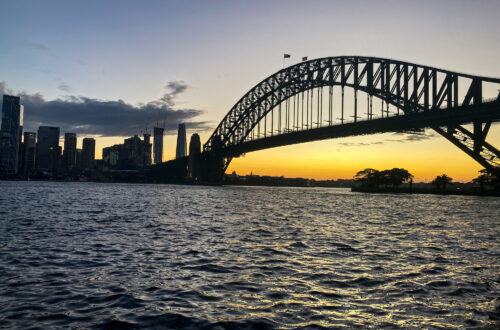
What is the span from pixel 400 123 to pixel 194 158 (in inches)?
3920

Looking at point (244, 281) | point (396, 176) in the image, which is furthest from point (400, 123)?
point (396, 176)

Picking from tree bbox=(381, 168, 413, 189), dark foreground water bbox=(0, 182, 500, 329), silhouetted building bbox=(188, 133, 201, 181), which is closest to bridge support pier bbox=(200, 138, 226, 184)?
silhouetted building bbox=(188, 133, 201, 181)

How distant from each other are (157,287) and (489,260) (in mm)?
11667

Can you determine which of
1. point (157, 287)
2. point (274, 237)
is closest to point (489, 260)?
point (274, 237)

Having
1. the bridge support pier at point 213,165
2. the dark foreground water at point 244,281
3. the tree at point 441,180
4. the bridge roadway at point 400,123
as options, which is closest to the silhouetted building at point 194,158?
the bridge support pier at point 213,165

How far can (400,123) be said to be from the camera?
71688 millimetres

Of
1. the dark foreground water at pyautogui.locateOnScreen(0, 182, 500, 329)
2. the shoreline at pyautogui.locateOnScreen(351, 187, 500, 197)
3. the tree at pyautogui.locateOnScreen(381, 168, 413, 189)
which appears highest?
the tree at pyautogui.locateOnScreen(381, 168, 413, 189)

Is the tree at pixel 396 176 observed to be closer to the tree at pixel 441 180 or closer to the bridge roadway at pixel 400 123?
the tree at pixel 441 180

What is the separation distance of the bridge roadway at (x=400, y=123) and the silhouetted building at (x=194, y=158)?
55.4m

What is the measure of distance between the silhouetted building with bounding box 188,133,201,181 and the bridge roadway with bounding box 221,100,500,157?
182ft

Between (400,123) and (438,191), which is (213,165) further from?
(400,123)

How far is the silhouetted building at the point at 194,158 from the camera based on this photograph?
157 meters

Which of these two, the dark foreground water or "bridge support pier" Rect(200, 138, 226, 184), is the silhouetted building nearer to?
"bridge support pier" Rect(200, 138, 226, 184)

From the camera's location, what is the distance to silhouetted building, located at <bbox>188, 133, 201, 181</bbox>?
157000 mm
